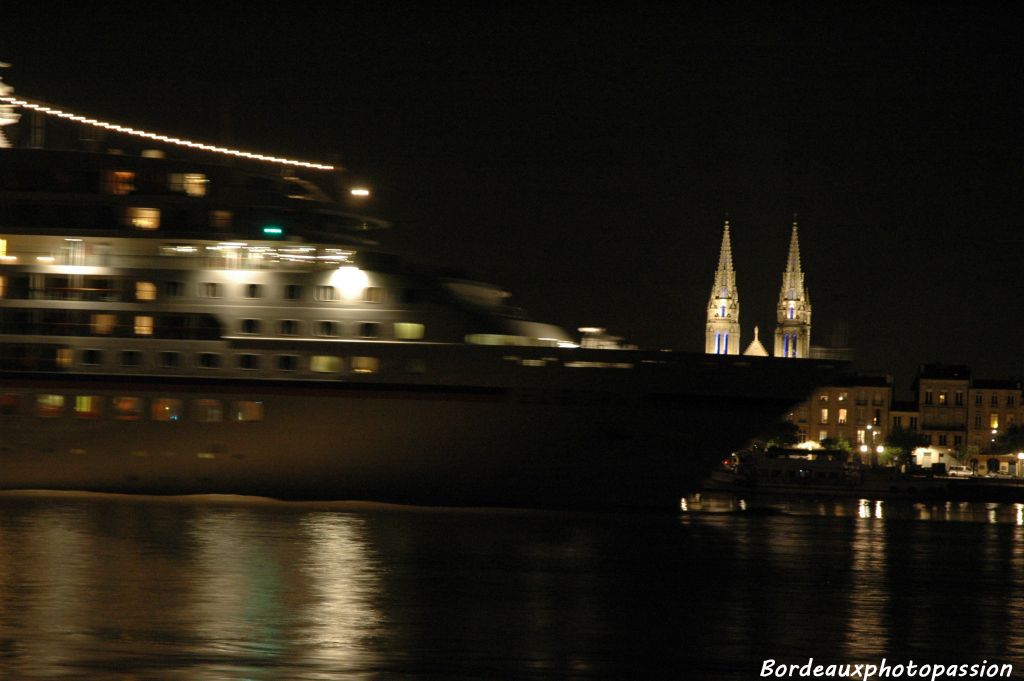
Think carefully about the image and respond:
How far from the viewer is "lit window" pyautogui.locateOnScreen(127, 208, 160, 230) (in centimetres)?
2820

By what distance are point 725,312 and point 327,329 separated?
351 feet

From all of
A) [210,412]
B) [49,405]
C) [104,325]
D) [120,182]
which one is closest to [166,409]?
[210,412]

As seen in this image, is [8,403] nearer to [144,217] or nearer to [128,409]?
[128,409]

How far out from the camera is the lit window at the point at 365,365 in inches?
1066

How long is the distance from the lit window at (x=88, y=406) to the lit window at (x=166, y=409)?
1.13m

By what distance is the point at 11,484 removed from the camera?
90.8ft

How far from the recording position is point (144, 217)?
2827 cm

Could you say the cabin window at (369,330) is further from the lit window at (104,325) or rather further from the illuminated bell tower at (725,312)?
the illuminated bell tower at (725,312)

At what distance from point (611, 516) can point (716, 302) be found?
352ft

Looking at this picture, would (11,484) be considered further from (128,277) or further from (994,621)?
(994,621)

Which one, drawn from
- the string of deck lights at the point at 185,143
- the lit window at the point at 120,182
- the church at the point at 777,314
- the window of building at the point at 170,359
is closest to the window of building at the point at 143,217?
the lit window at the point at 120,182

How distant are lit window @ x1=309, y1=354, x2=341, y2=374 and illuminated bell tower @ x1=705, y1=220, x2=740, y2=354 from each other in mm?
105171

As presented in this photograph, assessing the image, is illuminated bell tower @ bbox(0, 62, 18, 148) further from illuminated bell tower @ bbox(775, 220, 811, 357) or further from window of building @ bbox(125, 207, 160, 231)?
illuminated bell tower @ bbox(775, 220, 811, 357)

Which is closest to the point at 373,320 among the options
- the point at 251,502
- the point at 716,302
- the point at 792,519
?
the point at 251,502
